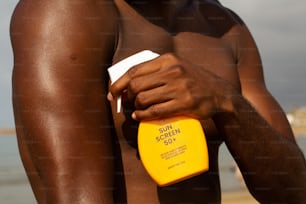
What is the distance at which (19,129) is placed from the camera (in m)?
0.86

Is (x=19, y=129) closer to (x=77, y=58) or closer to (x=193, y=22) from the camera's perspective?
(x=77, y=58)

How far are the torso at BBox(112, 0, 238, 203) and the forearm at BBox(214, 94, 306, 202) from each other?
60 mm

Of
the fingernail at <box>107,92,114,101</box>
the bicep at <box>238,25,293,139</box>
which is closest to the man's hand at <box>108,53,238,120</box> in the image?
the fingernail at <box>107,92,114,101</box>

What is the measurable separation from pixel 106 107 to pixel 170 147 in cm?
11

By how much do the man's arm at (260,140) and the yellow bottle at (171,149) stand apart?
0.29ft

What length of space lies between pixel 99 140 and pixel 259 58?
0.42m

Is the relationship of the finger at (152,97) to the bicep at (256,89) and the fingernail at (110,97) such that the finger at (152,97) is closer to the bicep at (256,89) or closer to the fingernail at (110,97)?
the fingernail at (110,97)

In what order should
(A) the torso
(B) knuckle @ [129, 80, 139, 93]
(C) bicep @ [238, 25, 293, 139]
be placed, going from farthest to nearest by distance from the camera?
(C) bicep @ [238, 25, 293, 139] → (A) the torso → (B) knuckle @ [129, 80, 139, 93]

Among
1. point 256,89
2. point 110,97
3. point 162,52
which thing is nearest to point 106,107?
point 110,97

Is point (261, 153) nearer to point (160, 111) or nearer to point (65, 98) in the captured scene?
point (160, 111)

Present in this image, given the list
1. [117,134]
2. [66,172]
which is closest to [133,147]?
[117,134]

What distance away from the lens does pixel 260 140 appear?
894 millimetres

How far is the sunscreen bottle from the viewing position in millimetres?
775

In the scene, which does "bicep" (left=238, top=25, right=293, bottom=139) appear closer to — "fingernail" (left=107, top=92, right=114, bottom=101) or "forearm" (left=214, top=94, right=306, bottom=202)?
"forearm" (left=214, top=94, right=306, bottom=202)
